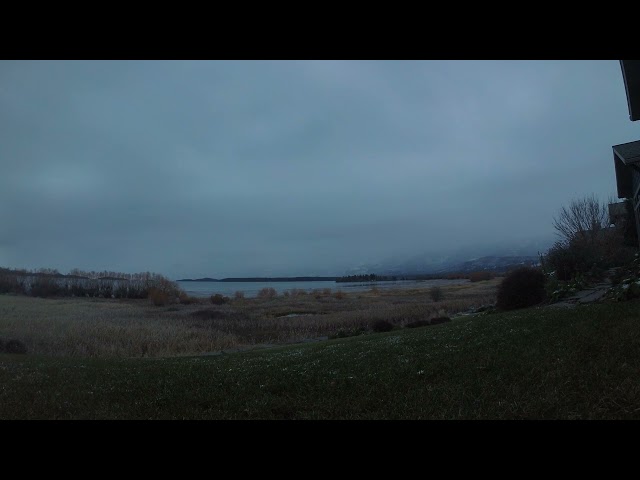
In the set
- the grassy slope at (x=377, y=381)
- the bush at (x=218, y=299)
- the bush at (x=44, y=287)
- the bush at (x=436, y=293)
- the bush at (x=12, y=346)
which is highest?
the bush at (x=44, y=287)

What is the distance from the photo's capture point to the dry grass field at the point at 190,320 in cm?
689

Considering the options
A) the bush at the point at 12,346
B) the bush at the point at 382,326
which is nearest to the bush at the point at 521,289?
the bush at the point at 382,326

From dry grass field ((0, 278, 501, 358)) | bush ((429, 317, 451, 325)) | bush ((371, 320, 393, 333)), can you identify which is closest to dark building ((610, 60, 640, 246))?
dry grass field ((0, 278, 501, 358))

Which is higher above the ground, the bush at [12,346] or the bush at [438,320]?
the bush at [12,346]

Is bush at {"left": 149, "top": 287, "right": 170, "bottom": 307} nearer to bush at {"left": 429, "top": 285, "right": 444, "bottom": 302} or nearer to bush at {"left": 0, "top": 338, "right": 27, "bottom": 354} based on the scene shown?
bush at {"left": 0, "top": 338, "right": 27, "bottom": 354}

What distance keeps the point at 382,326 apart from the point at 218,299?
393 centimetres

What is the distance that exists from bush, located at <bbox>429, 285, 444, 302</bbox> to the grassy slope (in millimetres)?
2651

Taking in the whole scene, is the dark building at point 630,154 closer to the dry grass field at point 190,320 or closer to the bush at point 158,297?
the dry grass field at point 190,320

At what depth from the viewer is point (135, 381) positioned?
18.1 ft

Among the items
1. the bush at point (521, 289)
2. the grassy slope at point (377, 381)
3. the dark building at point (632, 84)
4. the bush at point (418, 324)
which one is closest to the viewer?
the grassy slope at point (377, 381)

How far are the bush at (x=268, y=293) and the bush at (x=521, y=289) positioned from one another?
639 centimetres

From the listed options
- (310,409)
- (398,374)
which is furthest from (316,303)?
(310,409)
